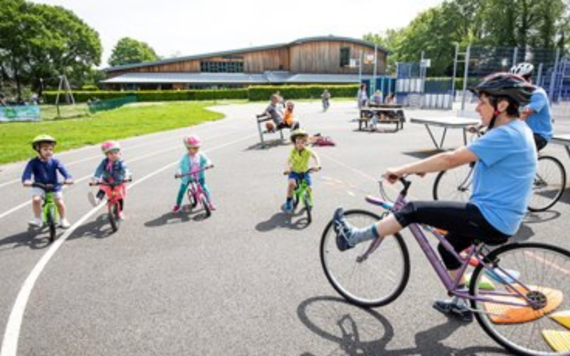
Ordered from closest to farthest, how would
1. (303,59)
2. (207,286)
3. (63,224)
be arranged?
(207,286)
(63,224)
(303,59)

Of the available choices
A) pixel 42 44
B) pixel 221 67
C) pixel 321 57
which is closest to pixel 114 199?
pixel 221 67

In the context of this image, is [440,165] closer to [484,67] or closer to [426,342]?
[426,342]

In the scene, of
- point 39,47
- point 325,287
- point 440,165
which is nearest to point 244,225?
point 325,287

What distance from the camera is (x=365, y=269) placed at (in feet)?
13.5

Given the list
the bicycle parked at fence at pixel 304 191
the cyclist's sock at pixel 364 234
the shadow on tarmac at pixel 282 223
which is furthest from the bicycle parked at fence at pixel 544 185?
the cyclist's sock at pixel 364 234

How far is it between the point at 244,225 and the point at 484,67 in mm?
26019

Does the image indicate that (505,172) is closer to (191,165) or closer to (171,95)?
(191,165)

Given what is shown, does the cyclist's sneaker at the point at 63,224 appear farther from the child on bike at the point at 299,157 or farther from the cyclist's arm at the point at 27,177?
the child on bike at the point at 299,157

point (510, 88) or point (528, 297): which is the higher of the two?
point (510, 88)

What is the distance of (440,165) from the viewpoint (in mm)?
2850

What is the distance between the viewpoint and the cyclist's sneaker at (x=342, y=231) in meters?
3.46

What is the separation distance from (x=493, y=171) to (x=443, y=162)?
0.35m

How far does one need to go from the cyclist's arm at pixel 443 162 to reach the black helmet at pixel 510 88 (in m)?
0.47

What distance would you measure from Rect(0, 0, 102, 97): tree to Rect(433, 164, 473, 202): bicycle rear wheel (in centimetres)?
6758
